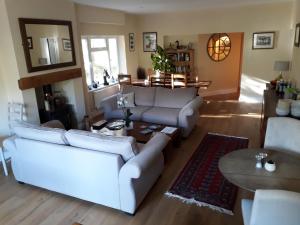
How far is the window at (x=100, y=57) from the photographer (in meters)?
6.19

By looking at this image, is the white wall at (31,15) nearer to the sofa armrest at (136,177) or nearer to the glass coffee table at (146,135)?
the glass coffee table at (146,135)

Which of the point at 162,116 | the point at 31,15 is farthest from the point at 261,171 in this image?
the point at 31,15

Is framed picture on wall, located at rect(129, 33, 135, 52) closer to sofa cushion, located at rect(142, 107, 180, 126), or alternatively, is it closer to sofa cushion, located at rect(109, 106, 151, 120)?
sofa cushion, located at rect(109, 106, 151, 120)

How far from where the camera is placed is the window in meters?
6.19

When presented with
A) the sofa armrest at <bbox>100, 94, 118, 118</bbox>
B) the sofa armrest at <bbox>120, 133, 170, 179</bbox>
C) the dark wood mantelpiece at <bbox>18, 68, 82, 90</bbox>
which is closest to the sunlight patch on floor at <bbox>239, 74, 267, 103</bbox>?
the sofa armrest at <bbox>100, 94, 118, 118</bbox>

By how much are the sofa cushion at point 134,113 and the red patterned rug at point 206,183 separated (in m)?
1.36

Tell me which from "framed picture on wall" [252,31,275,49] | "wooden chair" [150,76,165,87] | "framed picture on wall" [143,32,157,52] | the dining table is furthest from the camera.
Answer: "framed picture on wall" [143,32,157,52]

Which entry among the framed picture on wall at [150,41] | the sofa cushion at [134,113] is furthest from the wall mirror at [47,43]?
the framed picture on wall at [150,41]

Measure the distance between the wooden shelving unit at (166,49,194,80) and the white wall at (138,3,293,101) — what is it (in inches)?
21.3

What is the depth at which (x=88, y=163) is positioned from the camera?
2670 mm

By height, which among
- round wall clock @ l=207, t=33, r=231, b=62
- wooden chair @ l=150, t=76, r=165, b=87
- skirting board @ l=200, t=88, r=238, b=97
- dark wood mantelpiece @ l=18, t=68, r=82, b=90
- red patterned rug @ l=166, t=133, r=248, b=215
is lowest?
red patterned rug @ l=166, t=133, r=248, b=215

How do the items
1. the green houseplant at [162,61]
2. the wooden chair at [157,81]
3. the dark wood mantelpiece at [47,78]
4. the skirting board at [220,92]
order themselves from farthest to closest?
the skirting board at [220,92]
the green houseplant at [162,61]
the wooden chair at [157,81]
the dark wood mantelpiece at [47,78]

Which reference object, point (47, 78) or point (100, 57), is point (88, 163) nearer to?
point (47, 78)

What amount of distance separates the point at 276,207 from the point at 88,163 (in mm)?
1917
